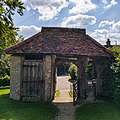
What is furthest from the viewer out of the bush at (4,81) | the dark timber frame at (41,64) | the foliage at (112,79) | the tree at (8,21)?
the bush at (4,81)

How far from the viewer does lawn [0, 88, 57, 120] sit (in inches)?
529

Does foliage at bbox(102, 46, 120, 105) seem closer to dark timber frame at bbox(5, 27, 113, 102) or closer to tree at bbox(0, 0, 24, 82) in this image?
dark timber frame at bbox(5, 27, 113, 102)

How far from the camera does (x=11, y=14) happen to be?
13266 mm

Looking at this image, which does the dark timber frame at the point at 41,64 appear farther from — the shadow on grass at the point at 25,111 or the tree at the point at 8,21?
the tree at the point at 8,21

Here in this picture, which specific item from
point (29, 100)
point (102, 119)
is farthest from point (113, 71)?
point (29, 100)

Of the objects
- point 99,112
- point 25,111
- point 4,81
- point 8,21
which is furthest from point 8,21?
point 4,81

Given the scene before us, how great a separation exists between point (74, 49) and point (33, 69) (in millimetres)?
3448

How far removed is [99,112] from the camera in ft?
48.4

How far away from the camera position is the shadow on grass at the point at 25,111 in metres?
13.4

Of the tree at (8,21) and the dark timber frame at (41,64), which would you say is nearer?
→ the tree at (8,21)

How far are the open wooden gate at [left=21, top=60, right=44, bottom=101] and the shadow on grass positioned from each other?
43.7 inches

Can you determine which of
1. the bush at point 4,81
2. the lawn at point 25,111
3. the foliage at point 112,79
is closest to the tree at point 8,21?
the lawn at point 25,111

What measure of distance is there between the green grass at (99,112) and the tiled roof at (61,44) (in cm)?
393

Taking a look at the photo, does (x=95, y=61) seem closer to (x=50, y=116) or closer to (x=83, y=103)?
(x=83, y=103)
